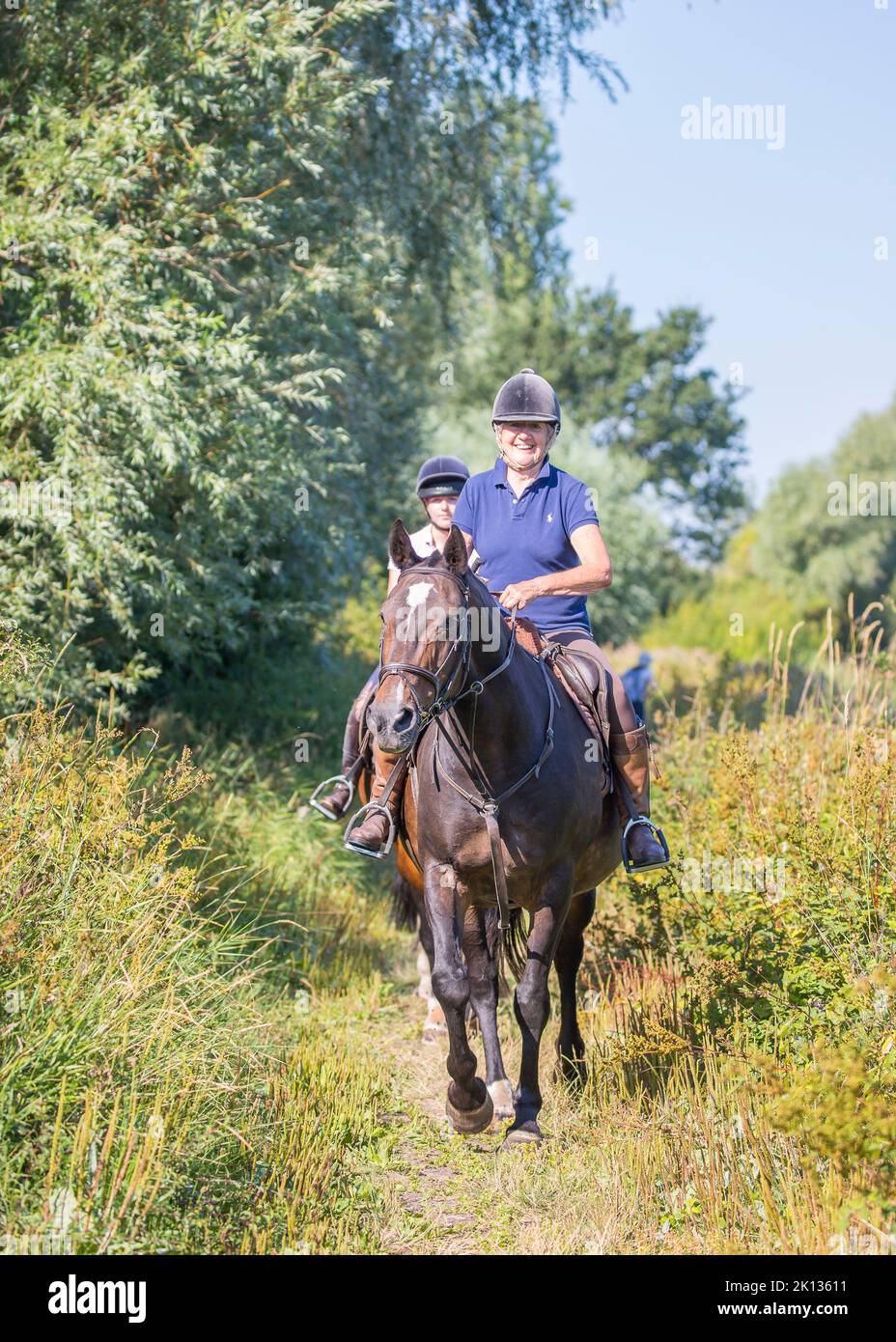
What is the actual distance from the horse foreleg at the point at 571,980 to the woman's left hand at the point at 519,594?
1.97m

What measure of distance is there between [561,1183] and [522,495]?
3.39 m

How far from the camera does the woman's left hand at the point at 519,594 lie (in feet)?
19.3

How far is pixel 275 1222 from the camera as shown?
484 centimetres

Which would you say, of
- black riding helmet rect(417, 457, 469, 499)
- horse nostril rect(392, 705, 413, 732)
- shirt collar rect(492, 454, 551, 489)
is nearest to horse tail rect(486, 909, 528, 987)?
horse nostril rect(392, 705, 413, 732)

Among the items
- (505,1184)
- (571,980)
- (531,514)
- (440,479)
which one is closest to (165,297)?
(440,479)

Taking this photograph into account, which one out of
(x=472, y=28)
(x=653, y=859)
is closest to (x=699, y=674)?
(x=653, y=859)

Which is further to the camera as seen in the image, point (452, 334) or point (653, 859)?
point (452, 334)

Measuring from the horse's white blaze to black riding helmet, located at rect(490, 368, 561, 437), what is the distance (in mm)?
1740

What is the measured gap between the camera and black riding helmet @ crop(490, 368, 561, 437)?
6.54m

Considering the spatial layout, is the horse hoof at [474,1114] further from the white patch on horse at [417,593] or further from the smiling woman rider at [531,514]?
the white patch on horse at [417,593]

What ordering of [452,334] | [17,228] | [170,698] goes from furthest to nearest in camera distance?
[452,334] → [170,698] → [17,228]

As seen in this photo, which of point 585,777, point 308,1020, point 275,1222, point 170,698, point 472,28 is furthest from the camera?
point 472,28

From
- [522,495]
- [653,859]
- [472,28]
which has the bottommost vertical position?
[653,859]
